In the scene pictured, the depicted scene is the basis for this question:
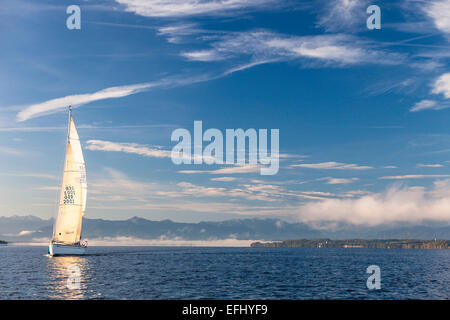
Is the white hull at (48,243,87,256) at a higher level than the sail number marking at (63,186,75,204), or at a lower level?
lower

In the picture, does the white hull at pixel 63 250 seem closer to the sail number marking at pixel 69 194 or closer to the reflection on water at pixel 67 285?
the sail number marking at pixel 69 194

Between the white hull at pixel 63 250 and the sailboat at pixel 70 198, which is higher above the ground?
the sailboat at pixel 70 198

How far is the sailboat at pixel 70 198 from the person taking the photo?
11600cm

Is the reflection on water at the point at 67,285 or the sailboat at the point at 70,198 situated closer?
the reflection on water at the point at 67,285

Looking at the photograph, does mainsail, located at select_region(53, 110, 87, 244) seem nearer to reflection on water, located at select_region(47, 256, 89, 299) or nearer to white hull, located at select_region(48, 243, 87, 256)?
white hull, located at select_region(48, 243, 87, 256)

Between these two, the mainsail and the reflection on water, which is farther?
the mainsail

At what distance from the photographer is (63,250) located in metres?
120

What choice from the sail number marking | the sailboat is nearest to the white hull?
the sailboat

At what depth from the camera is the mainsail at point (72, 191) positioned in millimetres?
115938

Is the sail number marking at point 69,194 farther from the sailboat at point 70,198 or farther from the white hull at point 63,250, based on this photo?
the white hull at point 63,250

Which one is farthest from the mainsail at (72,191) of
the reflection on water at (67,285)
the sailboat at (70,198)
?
the reflection on water at (67,285)

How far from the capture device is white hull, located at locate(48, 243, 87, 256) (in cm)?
11775
